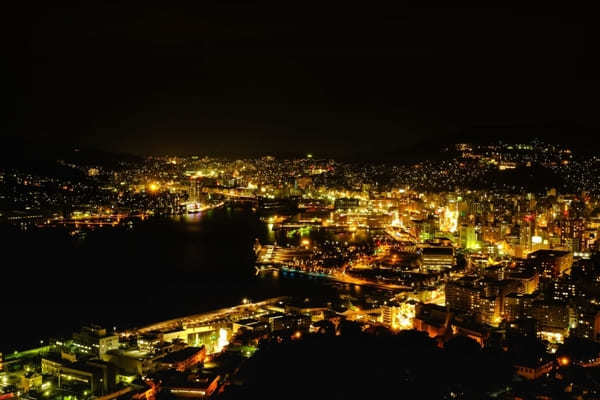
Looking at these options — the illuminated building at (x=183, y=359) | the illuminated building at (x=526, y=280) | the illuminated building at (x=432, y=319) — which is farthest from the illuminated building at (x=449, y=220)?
the illuminated building at (x=183, y=359)

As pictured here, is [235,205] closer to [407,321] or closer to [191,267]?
[191,267]

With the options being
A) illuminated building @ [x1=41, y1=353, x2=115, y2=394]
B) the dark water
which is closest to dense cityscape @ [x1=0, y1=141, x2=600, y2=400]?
Result: illuminated building @ [x1=41, y1=353, x2=115, y2=394]

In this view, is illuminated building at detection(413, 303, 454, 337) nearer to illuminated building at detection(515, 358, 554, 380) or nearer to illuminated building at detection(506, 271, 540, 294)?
illuminated building at detection(515, 358, 554, 380)

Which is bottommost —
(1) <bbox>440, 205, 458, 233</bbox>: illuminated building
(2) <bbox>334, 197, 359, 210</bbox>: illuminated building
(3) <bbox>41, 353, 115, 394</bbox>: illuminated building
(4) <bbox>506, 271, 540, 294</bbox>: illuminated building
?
(3) <bbox>41, 353, 115, 394</bbox>: illuminated building

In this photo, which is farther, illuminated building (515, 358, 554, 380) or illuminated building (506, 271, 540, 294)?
illuminated building (506, 271, 540, 294)

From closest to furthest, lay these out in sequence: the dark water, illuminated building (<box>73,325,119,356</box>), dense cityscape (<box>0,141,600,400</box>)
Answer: dense cityscape (<box>0,141,600,400</box>) → illuminated building (<box>73,325,119,356</box>) → the dark water

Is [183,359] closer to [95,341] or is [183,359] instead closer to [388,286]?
[95,341]

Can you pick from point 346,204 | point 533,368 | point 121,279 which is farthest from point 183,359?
point 346,204
